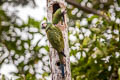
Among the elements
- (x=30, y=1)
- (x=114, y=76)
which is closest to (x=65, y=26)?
(x=114, y=76)

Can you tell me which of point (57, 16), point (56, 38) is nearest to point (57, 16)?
point (57, 16)

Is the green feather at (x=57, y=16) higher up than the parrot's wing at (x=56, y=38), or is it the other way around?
the green feather at (x=57, y=16)

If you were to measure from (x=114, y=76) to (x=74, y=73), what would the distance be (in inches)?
13.0

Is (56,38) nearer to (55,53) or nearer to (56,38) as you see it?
(56,38)

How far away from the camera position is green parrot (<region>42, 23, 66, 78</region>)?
5.58 ft

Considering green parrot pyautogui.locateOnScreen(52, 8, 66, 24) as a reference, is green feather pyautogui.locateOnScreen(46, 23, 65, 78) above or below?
below

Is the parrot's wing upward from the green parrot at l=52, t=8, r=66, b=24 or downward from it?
downward

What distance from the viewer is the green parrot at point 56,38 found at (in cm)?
170

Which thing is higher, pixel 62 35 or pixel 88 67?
pixel 62 35

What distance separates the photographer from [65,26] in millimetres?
1841

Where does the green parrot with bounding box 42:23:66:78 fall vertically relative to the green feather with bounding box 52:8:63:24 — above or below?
below

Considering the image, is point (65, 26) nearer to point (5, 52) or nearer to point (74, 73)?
point (74, 73)

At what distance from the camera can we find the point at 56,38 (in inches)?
66.8

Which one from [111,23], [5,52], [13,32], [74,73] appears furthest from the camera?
[13,32]
